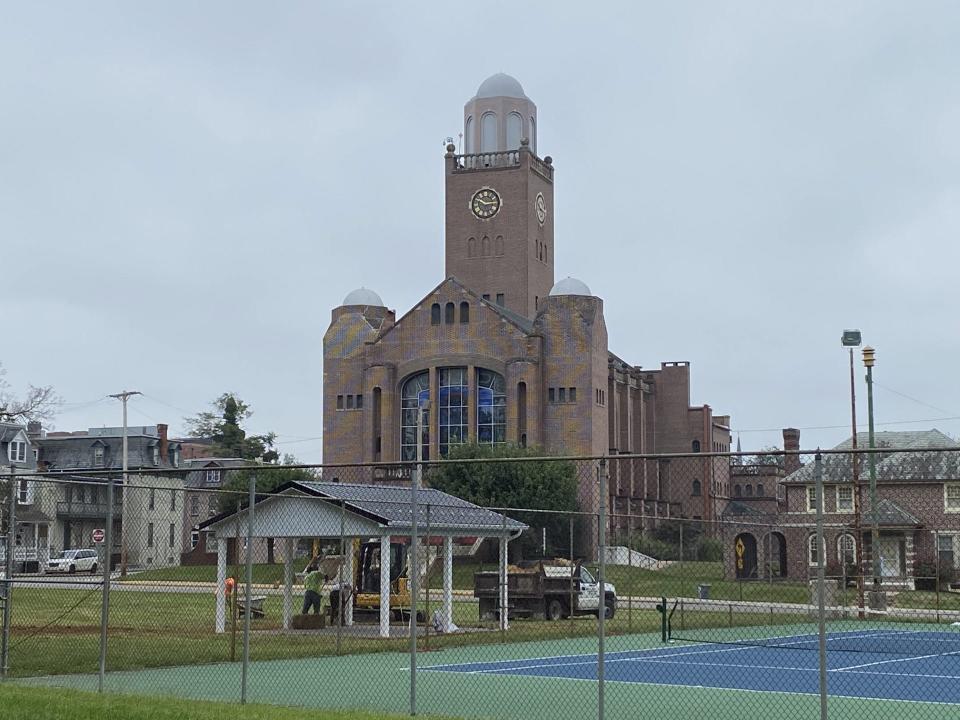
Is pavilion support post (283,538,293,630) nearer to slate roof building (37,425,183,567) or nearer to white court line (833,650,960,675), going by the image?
white court line (833,650,960,675)

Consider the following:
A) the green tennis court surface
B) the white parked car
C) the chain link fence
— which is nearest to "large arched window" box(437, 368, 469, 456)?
the white parked car

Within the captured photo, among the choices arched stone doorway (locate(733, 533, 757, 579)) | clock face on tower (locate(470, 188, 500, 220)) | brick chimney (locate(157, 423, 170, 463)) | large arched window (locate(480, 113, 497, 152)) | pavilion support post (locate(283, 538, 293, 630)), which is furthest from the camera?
large arched window (locate(480, 113, 497, 152))

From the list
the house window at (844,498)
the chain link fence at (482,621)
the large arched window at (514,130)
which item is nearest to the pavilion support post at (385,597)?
the chain link fence at (482,621)

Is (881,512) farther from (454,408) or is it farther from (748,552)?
(454,408)

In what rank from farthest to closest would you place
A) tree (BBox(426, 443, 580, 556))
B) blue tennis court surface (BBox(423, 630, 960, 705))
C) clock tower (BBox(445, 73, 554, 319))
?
clock tower (BBox(445, 73, 554, 319)), tree (BBox(426, 443, 580, 556)), blue tennis court surface (BBox(423, 630, 960, 705))

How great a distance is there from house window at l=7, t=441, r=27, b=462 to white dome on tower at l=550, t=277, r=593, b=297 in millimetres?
36571

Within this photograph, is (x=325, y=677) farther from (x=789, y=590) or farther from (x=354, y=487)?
(x=789, y=590)

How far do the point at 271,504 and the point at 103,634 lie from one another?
12.7 meters

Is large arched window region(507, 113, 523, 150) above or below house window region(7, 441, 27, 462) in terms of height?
above

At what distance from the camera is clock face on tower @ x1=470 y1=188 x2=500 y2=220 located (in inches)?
4574

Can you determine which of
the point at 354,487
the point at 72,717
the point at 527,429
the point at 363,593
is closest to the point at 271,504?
the point at 354,487

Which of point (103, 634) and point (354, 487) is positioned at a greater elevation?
point (354, 487)

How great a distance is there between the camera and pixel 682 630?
34.5 m

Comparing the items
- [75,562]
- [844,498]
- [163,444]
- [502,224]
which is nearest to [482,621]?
[844,498]
